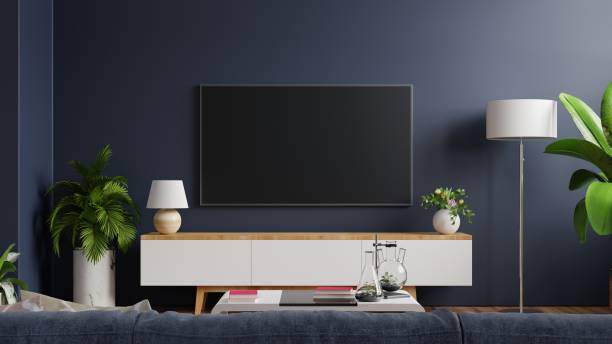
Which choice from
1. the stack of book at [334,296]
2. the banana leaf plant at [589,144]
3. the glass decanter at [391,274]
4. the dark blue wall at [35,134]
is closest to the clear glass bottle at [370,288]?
the stack of book at [334,296]

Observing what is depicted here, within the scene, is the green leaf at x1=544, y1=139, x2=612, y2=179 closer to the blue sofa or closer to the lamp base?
the lamp base

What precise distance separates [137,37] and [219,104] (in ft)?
2.75

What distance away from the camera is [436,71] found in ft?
17.5

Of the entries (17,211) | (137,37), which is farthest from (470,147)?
(17,211)

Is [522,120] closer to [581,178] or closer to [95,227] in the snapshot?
[581,178]

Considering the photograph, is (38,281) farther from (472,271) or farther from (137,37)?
(472,271)

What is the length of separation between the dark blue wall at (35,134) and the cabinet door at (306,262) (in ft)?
5.34

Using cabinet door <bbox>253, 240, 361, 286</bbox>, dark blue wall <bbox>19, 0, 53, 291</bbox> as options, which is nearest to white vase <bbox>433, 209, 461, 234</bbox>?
cabinet door <bbox>253, 240, 361, 286</bbox>

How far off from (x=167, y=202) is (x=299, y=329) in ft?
11.9

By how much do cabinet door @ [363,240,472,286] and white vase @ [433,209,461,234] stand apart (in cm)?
10

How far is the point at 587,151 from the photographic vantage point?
183 inches

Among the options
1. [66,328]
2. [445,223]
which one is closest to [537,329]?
[66,328]

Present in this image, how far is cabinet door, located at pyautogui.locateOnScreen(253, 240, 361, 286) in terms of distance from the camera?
4.93 meters

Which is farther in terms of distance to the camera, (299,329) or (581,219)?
(581,219)
